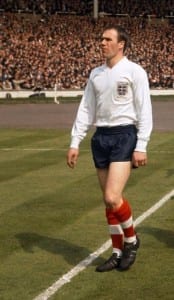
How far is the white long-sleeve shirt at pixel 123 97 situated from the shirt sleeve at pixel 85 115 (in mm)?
25

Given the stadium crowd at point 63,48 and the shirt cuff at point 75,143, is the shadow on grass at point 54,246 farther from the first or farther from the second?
the stadium crowd at point 63,48

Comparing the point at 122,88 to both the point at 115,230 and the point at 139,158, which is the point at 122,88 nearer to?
the point at 139,158

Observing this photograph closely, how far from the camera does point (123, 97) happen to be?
7844 mm

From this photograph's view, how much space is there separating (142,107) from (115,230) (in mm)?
1277

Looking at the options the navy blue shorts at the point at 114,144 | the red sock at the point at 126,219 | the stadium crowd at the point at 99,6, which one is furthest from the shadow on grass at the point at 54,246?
the stadium crowd at the point at 99,6

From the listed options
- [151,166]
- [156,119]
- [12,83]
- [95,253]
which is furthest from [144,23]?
[95,253]

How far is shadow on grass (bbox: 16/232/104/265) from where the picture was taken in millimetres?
8820

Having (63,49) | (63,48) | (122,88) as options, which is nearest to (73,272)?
(122,88)

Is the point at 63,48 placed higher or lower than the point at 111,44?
lower

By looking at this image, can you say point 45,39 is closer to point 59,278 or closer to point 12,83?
point 12,83

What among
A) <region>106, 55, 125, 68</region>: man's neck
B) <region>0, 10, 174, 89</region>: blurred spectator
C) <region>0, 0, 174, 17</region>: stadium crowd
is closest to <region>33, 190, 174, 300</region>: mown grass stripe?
<region>106, 55, 125, 68</region>: man's neck

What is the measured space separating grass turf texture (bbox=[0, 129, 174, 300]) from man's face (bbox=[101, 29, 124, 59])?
2094 mm

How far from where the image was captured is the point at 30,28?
56312mm

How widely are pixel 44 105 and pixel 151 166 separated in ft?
80.9
